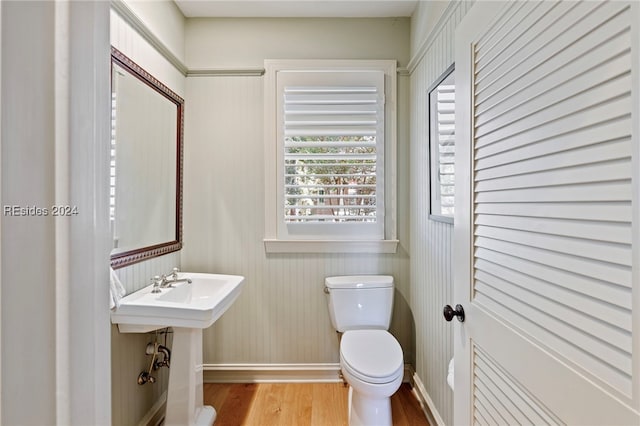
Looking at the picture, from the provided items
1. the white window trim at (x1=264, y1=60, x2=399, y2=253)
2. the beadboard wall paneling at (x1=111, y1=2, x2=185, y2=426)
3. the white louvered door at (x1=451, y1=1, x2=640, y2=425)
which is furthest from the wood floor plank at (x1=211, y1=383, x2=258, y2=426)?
the white louvered door at (x1=451, y1=1, x2=640, y2=425)

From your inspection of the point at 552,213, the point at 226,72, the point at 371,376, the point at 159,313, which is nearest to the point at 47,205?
the point at 552,213

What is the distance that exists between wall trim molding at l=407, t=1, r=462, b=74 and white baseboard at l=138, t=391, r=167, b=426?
8.53 feet

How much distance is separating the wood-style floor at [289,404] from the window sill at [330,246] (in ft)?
3.01

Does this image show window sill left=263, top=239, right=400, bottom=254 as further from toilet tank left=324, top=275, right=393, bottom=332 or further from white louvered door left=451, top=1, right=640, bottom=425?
white louvered door left=451, top=1, right=640, bottom=425

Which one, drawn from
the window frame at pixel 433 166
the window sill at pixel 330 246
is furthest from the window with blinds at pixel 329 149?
the window frame at pixel 433 166

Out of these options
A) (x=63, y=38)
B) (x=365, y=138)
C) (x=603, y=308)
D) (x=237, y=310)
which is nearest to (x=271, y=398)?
(x=237, y=310)

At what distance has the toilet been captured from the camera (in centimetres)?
156

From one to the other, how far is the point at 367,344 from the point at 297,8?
2147mm

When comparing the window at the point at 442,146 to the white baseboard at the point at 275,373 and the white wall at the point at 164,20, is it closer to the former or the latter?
the white baseboard at the point at 275,373

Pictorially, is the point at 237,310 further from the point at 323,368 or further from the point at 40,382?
the point at 40,382

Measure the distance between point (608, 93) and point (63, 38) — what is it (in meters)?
0.79

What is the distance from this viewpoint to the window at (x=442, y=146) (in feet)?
5.09

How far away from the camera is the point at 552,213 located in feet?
2.22

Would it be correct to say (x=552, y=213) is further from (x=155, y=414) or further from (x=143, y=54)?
(x=155, y=414)
